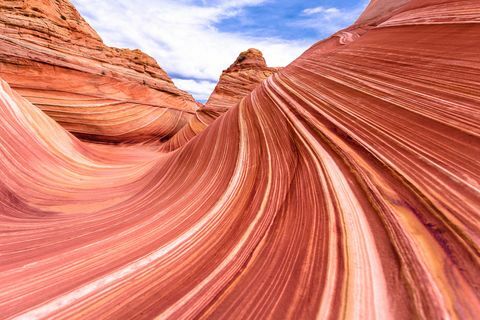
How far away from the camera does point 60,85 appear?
227 inches

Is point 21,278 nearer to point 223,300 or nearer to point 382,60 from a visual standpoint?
point 223,300

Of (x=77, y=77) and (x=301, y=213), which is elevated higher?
(x=77, y=77)

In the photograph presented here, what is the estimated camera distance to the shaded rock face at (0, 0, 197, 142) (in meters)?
5.42

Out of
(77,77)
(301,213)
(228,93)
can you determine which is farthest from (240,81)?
(301,213)

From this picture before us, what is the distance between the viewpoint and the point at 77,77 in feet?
20.5

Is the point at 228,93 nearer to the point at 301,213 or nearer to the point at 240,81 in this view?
the point at 240,81

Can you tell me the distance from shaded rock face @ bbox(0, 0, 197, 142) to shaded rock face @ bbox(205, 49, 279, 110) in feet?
6.16

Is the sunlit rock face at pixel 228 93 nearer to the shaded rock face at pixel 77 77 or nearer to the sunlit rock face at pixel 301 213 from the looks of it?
the shaded rock face at pixel 77 77

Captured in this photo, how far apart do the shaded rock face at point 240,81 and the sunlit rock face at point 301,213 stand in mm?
6025

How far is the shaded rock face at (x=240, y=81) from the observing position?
8829mm

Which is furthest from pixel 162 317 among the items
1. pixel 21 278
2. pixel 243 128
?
pixel 243 128

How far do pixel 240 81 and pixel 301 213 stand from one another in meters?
9.37

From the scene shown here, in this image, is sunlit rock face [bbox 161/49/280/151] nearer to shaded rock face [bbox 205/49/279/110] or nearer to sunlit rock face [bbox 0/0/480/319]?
shaded rock face [bbox 205/49/279/110]

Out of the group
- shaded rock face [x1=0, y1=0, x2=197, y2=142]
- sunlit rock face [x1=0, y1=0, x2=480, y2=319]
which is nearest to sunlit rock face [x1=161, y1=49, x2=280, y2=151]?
shaded rock face [x1=0, y1=0, x2=197, y2=142]
